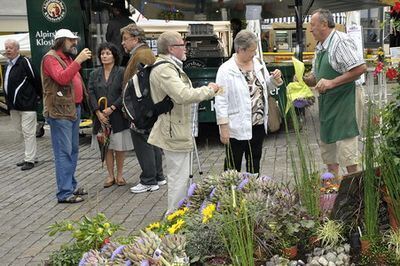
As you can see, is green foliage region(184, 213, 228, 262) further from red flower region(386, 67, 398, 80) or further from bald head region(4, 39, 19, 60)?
bald head region(4, 39, 19, 60)

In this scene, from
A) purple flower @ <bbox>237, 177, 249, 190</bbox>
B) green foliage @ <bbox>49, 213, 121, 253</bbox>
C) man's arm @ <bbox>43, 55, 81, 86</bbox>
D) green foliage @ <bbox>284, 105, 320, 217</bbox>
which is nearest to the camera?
green foliage @ <bbox>284, 105, 320, 217</bbox>

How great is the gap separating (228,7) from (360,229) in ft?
33.7

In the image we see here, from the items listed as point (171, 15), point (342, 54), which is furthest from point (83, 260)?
point (171, 15)

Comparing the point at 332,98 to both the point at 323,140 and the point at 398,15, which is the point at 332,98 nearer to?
the point at 323,140

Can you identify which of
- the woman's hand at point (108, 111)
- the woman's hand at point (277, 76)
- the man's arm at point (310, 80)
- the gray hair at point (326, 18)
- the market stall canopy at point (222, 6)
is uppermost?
the market stall canopy at point (222, 6)

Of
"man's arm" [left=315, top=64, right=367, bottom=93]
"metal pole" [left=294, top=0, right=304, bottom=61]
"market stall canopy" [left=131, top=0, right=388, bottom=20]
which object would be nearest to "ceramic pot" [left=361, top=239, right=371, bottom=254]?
"man's arm" [left=315, top=64, right=367, bottom=93]

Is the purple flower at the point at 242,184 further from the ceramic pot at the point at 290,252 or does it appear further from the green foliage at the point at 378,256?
the green foliage at the point at 378,256

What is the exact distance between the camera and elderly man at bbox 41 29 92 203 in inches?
233

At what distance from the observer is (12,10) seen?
23.8m

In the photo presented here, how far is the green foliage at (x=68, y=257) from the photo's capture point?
141 inches

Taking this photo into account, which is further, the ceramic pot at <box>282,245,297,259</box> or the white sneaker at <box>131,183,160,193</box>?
the white sneaker at <box>131,183,160,193</box>

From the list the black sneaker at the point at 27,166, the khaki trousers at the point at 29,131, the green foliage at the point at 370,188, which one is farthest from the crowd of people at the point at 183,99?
the khaki trousers at the point at 29,131

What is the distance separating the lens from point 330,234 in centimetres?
317

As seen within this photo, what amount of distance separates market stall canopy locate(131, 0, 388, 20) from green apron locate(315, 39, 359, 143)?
7.25m
